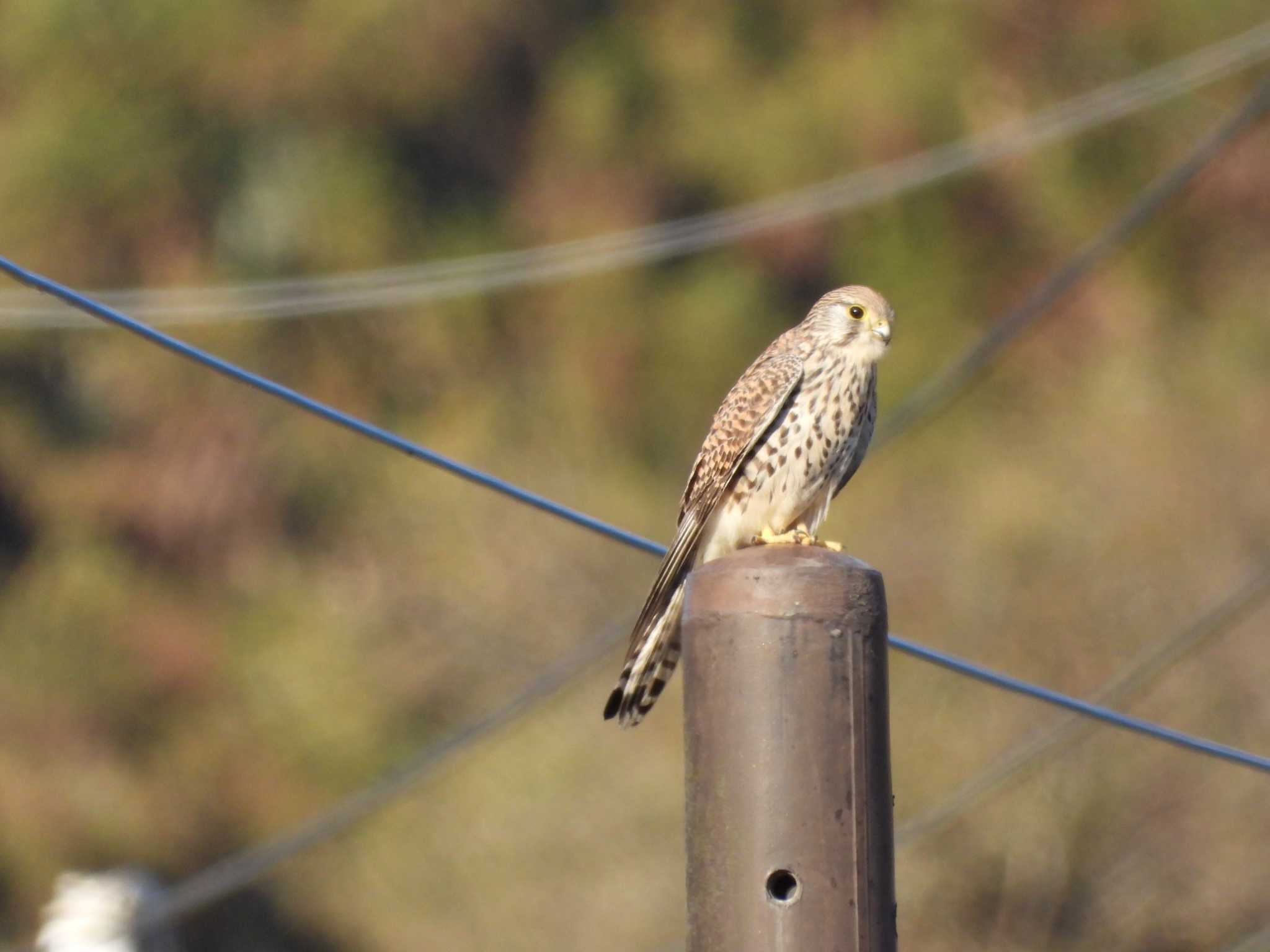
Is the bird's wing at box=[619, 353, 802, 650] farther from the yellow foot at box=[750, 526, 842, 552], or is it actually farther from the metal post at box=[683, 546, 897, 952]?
the metal post at box=[683, 546, 897, 952]

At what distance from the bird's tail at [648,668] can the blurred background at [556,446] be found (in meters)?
3.64

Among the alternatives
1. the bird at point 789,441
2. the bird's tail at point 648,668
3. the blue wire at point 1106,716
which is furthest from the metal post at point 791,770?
the bird at point 789,441

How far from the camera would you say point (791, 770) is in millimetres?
2625

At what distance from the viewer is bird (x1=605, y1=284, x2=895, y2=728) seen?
4.09m

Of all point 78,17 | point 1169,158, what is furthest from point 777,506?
point 78,17

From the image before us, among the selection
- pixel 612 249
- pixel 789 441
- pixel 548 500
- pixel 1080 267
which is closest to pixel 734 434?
pixel 789 441

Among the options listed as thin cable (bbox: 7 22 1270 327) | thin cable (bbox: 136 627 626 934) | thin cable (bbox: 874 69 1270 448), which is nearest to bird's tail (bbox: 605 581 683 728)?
thin cable (bbox: 136 627 626 934)

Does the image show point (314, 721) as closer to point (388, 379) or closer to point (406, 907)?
point (406, 907)

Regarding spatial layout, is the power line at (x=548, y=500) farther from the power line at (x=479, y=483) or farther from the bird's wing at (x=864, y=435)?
the bird's wing at (x=864, y=435)

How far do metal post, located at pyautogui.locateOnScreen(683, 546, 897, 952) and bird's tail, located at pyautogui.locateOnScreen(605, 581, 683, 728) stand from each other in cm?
73

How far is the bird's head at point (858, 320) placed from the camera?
419cm

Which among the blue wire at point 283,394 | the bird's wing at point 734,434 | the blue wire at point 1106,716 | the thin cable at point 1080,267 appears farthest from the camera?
the thin cable at point 1080,267

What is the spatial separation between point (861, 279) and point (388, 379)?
8.46ft

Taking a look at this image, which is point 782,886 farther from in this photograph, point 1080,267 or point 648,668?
point 1080,267
